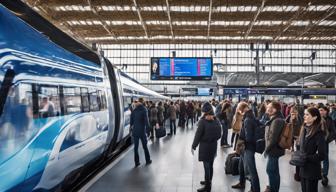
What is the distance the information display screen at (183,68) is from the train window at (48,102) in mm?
20830

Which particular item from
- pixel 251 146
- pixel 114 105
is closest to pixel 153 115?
pixel 114 105

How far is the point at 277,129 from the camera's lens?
542 centimetres

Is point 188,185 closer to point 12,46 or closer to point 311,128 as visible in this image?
point 311,128

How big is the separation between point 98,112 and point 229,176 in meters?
3.03

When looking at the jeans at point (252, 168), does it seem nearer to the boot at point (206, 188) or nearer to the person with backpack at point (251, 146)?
the person with backpack at point (251, 146)

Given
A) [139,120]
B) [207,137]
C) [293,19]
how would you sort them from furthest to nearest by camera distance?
[293,19], [139,120], [207,137]

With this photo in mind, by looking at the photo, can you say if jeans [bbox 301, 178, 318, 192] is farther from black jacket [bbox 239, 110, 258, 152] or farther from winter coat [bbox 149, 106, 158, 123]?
winter coat [bbox 149, 106, 158, 123]

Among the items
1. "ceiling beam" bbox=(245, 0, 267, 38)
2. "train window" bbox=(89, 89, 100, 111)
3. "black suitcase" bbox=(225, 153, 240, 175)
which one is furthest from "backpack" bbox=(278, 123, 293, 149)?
"ceiling beam" bbox=(245, 0, 267, 38)

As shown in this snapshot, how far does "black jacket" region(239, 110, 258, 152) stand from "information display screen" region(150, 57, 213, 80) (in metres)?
19.5

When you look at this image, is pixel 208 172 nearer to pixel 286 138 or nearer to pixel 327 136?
pixel 286 138

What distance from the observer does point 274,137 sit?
5.43 meters

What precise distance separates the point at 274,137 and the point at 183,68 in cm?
2045

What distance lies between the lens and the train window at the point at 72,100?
5.40 metres

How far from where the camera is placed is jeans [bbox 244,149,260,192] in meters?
5.98
